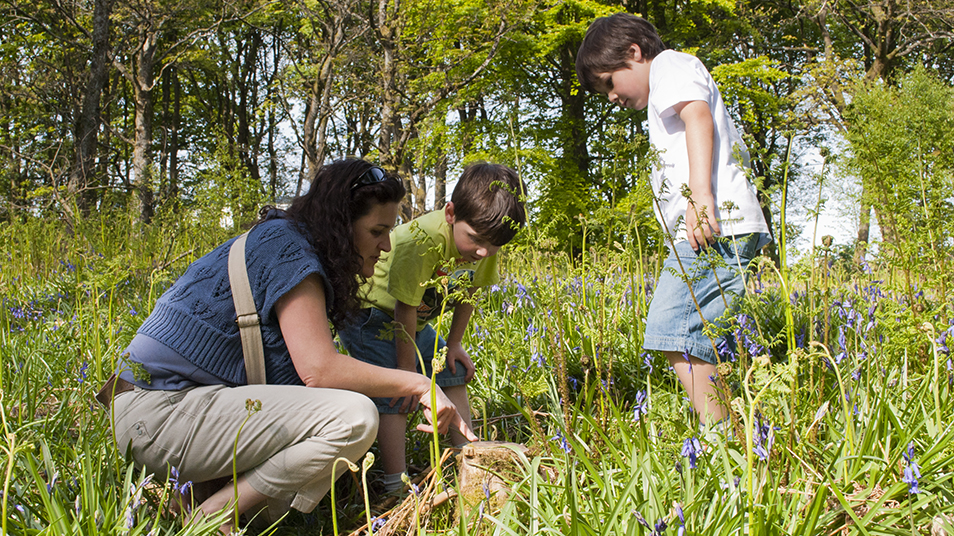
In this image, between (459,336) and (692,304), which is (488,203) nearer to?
(459,336)

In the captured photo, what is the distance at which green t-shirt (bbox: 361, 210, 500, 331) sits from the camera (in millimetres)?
2258

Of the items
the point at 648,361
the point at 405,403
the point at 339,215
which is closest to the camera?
the point at 339,215

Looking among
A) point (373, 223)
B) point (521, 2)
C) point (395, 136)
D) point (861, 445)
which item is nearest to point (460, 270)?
point (373, 223)

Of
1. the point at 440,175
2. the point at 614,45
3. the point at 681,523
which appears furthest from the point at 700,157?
the point at 440,175

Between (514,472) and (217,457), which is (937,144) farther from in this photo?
(217,457)

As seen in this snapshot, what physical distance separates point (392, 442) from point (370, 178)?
101cm

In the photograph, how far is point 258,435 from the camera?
5.66 feet

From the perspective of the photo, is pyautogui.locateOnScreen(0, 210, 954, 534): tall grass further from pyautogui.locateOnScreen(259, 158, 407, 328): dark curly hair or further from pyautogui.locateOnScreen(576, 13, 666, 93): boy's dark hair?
pyautogui.locateOnScreen(576, 13, 666, 93): boy's dark hair

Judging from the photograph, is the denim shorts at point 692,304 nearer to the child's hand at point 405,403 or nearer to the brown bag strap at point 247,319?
the child's hand at point 405,403

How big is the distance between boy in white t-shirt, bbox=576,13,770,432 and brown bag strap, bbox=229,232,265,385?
133 centimetres

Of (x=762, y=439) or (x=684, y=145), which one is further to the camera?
(x=684, y=145)

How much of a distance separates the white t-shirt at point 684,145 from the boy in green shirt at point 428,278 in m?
0.56

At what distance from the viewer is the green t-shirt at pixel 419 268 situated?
226cm

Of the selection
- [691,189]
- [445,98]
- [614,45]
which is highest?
[445,98]
